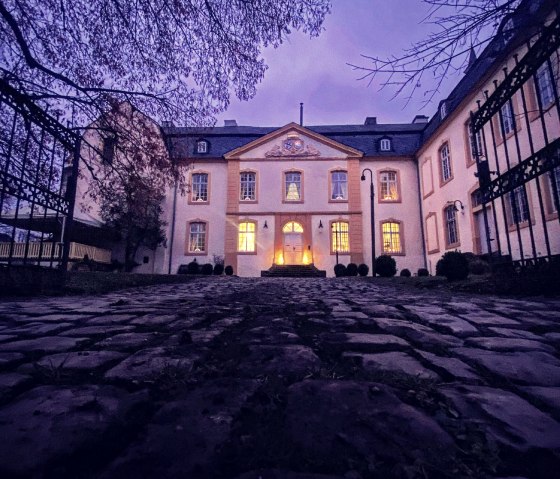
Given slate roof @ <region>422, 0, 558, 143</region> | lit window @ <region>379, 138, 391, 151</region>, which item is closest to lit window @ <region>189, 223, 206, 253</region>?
lit window @ <region>379, 138, 391, 151</region>

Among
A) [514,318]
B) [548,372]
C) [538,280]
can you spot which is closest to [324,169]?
[538,280]

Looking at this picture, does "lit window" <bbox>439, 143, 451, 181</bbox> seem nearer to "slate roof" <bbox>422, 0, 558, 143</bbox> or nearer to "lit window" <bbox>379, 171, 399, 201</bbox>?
"slate roof" <bbox>422, 0, 558, 143</bbox>

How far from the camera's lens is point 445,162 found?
54.1 ft

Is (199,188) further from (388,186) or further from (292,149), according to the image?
(388,186)

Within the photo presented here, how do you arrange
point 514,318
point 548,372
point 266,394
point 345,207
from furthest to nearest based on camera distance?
1. point 345,207
2. point 514,318
3. point 548,372
4. point 266,394

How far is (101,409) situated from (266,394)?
52cm

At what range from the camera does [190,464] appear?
71 cm

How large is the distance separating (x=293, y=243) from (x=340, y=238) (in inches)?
118

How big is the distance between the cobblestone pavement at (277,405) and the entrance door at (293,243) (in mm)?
17607

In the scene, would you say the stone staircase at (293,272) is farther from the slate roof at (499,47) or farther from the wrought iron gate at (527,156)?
the slate roof at (499,47)

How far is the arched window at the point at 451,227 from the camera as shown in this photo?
1536cm

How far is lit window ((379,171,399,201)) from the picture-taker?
20.2 m

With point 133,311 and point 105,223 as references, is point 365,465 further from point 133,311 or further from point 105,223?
point 105,223

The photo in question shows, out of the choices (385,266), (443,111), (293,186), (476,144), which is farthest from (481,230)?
(293,186)
